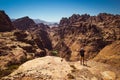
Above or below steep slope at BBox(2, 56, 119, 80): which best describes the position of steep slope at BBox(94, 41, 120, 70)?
below

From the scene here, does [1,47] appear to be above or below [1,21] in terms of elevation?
below

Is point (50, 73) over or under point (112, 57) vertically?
over

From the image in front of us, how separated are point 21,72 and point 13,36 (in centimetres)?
6054

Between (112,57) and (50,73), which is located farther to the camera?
(112,57)

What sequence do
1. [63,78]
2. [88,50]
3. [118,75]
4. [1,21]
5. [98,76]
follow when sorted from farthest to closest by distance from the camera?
[88,50] → [1,21] → [118,75] → [98,76] → [63,78]

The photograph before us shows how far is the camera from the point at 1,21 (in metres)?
96.1

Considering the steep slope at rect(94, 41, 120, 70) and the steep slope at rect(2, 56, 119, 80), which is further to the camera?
the steep slope at rect(94, 41, 120, 70)

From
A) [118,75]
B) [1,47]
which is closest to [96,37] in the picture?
[1,47]

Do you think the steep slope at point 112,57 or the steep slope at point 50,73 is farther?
the steep slope at point 112,57

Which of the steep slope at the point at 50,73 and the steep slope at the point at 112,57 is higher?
the steep slope at the point at 50,73

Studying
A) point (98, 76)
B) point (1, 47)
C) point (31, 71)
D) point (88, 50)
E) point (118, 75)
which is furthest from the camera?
point (88, 50)

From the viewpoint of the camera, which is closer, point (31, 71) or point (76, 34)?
point (31, 71)

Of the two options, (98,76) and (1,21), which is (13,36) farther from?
(98,76)

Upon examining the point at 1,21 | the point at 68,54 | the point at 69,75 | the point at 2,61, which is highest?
the point at 1,21
